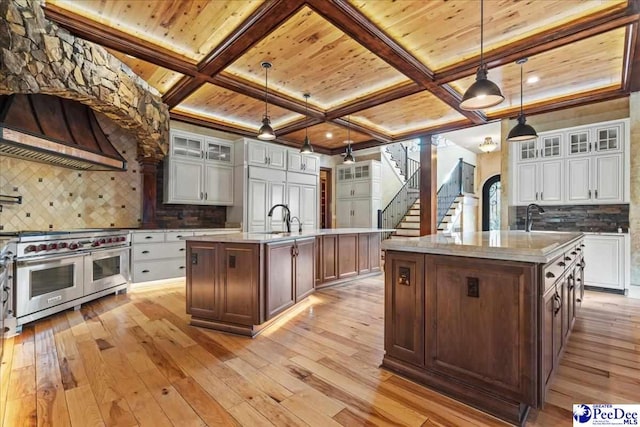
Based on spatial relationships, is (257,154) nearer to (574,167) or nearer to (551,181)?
(551,181)

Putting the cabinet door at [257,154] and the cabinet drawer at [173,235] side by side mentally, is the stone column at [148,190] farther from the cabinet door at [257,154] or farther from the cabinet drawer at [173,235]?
the cabinet door at [257,154]

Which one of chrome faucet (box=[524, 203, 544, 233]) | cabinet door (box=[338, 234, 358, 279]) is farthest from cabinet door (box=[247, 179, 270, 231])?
chrome faucet (box=[524, 203, 544, 233])

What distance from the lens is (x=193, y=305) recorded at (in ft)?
10.4

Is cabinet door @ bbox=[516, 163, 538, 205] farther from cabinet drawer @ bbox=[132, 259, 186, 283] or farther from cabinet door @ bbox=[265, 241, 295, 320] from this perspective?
cabinet drawer @ bbox=[132, 259, 186, 283]

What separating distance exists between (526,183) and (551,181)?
0.34 meters

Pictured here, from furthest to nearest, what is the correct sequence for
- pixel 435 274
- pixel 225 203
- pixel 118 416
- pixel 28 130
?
pixel 225 203, pixel 28 130, pixel 435 274, pixel 118 416

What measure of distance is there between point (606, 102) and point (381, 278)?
14.7ft

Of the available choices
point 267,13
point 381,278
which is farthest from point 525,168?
point 267,13

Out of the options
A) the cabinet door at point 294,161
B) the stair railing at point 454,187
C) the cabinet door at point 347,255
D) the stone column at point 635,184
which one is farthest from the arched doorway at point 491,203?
the cabinet door at point 347,255

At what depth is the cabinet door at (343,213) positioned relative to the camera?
8.66 metres

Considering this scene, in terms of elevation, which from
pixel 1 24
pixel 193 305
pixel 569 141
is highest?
pixel 1 24

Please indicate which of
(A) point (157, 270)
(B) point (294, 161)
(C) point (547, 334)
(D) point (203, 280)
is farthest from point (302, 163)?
(C) point (547, 334)

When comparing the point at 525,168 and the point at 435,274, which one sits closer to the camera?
the point at 435,274

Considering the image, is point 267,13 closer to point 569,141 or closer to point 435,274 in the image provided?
point 435,274
